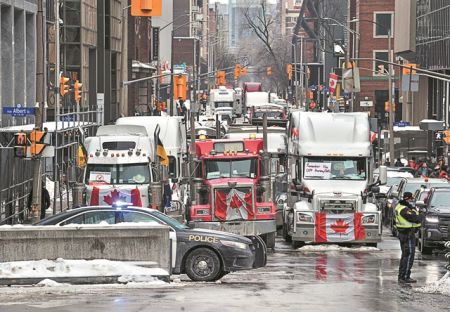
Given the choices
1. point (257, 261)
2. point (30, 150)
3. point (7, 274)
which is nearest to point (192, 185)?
point (30, 150)

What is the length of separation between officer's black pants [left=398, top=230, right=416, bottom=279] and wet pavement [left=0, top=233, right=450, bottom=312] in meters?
0.27

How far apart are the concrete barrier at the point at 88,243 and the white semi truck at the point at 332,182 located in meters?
10.6

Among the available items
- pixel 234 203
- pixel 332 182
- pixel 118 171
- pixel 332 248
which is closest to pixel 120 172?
pixel 118 171

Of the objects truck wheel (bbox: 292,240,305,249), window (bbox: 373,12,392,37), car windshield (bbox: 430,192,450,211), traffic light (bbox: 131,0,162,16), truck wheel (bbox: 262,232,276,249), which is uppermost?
window (bbox: 373,12,392,37)

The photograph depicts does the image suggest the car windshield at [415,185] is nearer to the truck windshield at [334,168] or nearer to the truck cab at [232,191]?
the truck windshield at [334,168]

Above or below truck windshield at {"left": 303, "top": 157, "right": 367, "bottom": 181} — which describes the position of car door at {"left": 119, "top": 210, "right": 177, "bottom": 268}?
below

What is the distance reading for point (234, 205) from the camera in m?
30.2

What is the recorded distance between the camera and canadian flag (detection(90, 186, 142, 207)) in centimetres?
3225

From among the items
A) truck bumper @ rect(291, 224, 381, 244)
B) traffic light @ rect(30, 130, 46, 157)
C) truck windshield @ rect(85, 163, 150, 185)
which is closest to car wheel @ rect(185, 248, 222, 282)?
truck bumper @ rect(291, 224, 381, 244)

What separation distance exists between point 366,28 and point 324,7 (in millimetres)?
38704

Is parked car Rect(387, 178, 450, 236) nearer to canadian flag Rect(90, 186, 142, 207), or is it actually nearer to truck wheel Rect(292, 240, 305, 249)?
truck wheel Rect(292, 240, 305, 249)

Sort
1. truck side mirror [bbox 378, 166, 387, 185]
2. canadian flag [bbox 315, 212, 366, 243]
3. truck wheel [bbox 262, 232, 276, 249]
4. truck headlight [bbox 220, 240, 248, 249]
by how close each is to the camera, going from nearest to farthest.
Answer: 1. truck headlight [bbox 220, 240, 248, 249]
2. truck wheel [bbox 262, 232, 276, 249]
3. canadian flag [bbox 315, 212, 366, 243]
4. truck side mirror [bbox 378, 166, 387, 185]

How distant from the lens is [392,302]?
1928 cm

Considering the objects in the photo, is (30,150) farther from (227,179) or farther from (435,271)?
(435,271)
